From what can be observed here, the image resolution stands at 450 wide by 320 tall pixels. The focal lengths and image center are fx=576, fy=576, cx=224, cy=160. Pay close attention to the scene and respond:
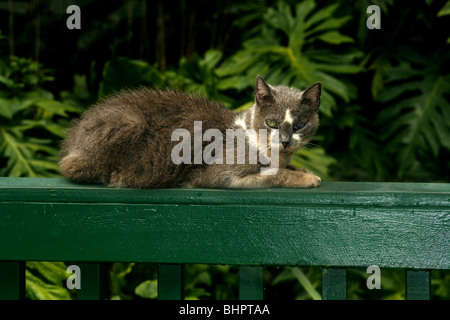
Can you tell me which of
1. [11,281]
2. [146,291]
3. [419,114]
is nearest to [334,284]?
[11,281]

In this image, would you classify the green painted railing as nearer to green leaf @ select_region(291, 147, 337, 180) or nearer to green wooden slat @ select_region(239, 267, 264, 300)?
green wooden slat @ select_region(239, 267, 264, 300)

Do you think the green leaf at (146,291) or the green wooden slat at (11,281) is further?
the green leaf at (146,291)

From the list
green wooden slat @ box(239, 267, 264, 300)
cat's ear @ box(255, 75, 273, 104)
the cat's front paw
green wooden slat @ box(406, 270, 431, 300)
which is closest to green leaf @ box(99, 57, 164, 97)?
cat's ear @ box(255, 75, 273, 104)

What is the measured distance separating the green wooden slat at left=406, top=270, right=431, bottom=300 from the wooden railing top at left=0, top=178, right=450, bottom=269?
3 centimetres

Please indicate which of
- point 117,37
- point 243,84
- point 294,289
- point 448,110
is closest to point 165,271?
point 243,84

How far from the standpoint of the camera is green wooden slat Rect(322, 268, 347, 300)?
4.50 ft

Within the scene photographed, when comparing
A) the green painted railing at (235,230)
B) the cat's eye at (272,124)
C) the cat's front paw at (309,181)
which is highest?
the cat's eye at (272,124)

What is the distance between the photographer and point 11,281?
57.4 inches

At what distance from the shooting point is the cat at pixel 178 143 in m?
1.76

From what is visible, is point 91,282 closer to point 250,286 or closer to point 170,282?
point 170,282

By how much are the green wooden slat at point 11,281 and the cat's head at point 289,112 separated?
0.82m

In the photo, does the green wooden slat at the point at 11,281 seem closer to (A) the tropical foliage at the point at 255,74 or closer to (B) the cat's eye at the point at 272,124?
(B) the cat's eye at the point at 272,124

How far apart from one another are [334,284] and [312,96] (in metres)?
0.66

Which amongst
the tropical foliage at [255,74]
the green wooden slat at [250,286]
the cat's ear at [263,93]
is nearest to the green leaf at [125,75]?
the tropical foliage at [255,74]
